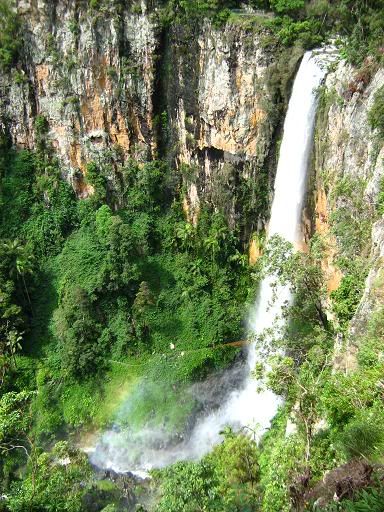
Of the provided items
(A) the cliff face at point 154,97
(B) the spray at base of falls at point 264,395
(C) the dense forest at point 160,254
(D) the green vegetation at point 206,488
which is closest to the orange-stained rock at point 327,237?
(C) the dense forest at point 160,254

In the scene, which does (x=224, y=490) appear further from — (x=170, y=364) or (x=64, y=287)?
(x=64, y=287)

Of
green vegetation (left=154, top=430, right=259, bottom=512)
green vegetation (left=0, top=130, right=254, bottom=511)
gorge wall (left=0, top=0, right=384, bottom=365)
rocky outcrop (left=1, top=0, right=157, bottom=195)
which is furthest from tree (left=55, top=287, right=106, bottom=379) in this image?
green vegetation (left=154, top=430, right=259, bottom=512)

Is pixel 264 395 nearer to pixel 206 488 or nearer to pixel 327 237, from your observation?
pixel 327 237

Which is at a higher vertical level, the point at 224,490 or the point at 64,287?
the point at 224,490

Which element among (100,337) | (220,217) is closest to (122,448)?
(100,337)

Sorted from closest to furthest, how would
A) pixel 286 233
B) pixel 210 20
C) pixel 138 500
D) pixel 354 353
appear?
pixel 354 353 → pixel 138 500 → pixel 286 233 → pixel 210 20

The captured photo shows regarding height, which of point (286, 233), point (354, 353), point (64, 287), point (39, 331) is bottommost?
point (39, 331)
